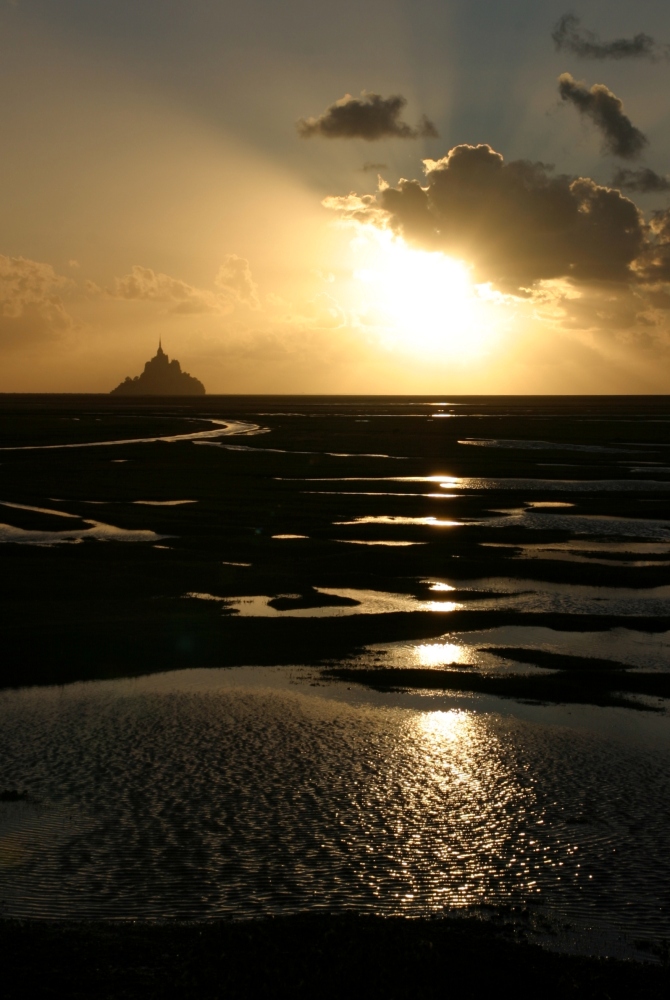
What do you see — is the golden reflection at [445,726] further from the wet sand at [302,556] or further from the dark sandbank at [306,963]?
the dark sandbank at [306,963]

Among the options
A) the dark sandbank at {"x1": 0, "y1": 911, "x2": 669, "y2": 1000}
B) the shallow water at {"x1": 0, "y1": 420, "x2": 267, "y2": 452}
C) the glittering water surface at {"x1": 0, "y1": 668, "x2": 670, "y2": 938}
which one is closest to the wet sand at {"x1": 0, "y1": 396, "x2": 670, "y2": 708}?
the glittering water surface at {"x1": 0, "y1": 668, "x2": 670, "y2": 938}

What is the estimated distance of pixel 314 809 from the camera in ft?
31.5

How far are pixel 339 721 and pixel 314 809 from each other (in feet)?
9.60

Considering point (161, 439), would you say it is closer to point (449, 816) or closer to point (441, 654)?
point (441, 654)

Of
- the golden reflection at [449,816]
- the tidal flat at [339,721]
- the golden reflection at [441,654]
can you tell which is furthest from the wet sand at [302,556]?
the golden reflection at [449,816]

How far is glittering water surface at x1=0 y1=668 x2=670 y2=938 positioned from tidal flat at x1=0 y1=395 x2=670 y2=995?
33 mm

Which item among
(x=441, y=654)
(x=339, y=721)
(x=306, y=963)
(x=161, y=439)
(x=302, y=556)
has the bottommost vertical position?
(x=339, y=721)

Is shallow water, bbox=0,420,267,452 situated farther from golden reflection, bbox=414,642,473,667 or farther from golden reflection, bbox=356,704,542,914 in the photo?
golden reflection, bbox=356,704,542,914

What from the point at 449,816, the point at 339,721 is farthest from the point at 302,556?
the point at 449,816

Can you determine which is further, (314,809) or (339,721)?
(339,721)

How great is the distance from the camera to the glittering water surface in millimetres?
7812

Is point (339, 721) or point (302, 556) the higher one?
point (302, 556)

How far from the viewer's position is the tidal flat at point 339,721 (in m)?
7.98

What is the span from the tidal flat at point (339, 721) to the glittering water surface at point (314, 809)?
3 centimetres
